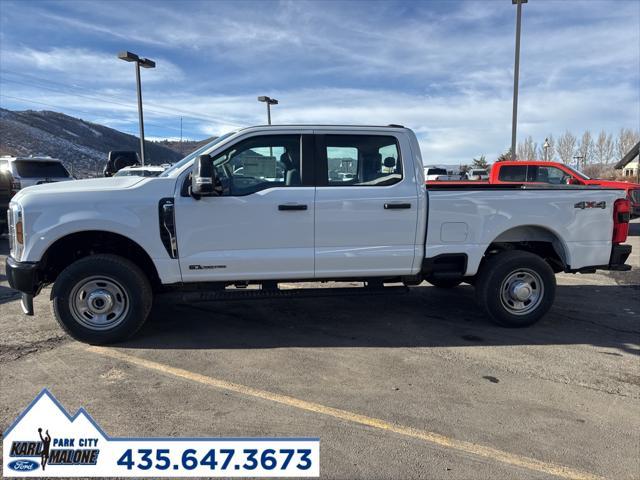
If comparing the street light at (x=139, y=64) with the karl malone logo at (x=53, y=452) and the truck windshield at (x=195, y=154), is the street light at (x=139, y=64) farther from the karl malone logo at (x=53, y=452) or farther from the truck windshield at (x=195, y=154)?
the karl malone logo at (x=53, y=452)

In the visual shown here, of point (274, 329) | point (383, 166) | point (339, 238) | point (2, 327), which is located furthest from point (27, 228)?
point (383, 166)

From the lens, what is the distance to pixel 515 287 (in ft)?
17.1

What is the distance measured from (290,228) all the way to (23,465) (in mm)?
2832

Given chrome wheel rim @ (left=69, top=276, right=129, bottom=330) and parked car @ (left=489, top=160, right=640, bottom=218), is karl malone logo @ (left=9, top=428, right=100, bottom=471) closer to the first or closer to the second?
chrome wheel rim @ (left=69, top=276, right=129, bottom=330)

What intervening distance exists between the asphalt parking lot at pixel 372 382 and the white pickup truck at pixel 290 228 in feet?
1.74

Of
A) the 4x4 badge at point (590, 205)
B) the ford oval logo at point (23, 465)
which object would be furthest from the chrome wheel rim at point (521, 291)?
the ford oval logo at point (23, 465)

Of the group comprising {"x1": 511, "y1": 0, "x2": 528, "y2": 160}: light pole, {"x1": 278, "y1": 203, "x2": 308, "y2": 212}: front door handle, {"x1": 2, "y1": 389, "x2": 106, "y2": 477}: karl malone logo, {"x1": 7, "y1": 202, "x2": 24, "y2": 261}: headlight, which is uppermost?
{"x1": 511, "y1": 0, "x2": 528, "y2": 160}: light pole

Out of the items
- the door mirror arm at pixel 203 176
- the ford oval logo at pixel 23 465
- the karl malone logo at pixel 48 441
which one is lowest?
the ford oval logo at pixel 23 465

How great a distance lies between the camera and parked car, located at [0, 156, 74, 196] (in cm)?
1194

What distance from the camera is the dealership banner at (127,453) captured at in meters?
2.72

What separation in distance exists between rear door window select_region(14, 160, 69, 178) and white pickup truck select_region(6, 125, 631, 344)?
9.21m

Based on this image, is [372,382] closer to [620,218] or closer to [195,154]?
[195,154]

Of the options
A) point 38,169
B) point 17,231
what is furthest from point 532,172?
point 38,169

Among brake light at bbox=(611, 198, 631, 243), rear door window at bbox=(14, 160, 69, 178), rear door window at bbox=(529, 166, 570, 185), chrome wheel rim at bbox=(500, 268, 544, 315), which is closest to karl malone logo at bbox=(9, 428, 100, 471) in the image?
chrome wheel rim at bbox=(500, 268, 544, 315)
